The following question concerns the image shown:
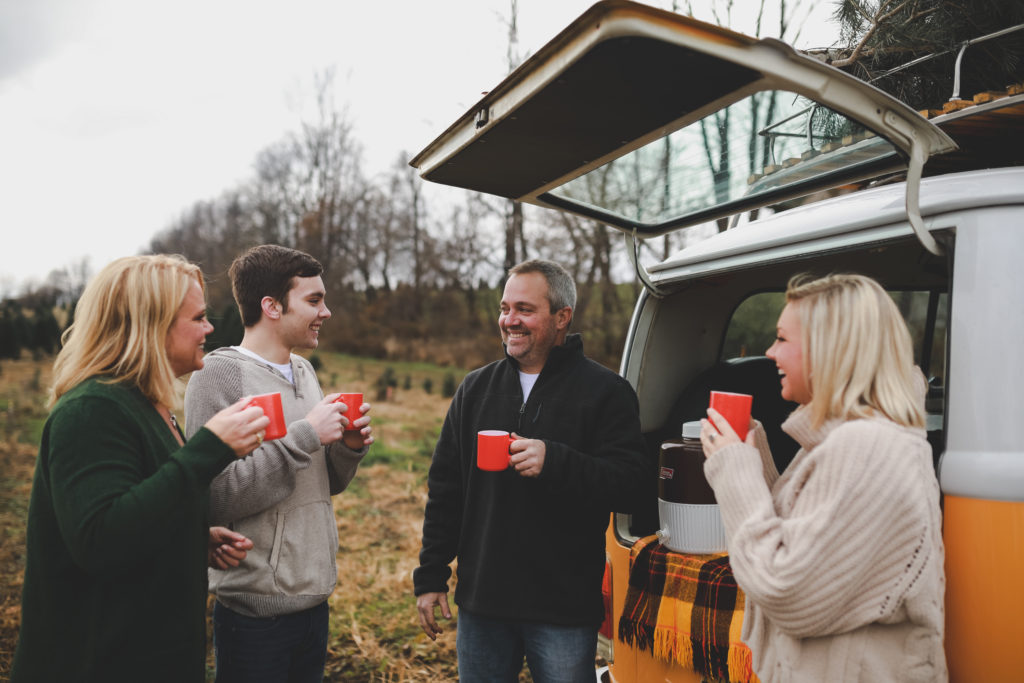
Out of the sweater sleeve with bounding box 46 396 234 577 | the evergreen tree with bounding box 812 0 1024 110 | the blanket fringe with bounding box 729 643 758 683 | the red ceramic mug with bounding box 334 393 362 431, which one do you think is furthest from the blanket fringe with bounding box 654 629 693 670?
the evergreen tree with bounding box 812 0 1024 110

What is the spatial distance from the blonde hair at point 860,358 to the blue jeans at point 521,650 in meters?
1.20

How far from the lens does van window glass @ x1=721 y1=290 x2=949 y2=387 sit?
3.90 meters

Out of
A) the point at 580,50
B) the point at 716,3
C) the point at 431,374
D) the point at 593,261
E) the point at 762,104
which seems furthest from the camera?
the point at 431,374

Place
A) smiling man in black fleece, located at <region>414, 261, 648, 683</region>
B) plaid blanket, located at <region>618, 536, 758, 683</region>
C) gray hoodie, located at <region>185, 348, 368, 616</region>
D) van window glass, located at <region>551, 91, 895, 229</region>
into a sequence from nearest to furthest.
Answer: van window glass, located at <region>551, 91, 895, 229</region>
plaid blanket, located at <region>618, 536, 758, 683</region>
gray hoodie, located at <region>185, 348, 368, 616</region>
smiling man in black fleece, located at <region>414, 261, 648, 683</region>

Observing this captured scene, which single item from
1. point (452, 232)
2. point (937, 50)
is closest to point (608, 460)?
point (937, 50)

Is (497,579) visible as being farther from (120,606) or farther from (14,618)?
(14,618)

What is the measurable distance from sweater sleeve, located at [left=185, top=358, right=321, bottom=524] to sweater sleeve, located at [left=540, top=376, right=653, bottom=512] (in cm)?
80

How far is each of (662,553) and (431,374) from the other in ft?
54.2

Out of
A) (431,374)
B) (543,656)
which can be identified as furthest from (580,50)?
(431,374)

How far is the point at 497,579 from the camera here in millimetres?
2295

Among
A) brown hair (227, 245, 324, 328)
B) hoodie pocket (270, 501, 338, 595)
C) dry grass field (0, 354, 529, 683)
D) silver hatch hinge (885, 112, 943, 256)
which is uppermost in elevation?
silver hatch hinge (885, 112, 943, 256)

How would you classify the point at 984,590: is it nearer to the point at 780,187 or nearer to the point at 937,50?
the point at 780,187

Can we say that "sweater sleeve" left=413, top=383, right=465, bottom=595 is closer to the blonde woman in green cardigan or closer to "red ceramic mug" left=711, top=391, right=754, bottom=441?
the blonde woman in green cardigan

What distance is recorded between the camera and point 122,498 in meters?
1.54
